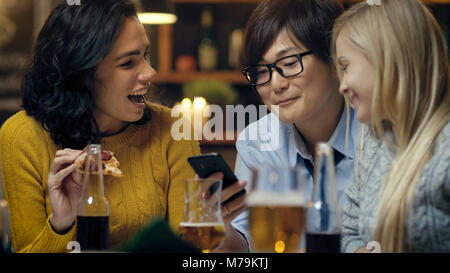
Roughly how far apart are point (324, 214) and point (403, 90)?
0.36 metres

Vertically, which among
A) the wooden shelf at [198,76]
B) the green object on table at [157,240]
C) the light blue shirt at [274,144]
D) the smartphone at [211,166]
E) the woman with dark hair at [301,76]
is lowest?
the green object on table at [157,240]

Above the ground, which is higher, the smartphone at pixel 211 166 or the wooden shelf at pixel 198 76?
the wooden shelf at pixel 198 76

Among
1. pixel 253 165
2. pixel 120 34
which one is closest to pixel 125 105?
pixel 120 34

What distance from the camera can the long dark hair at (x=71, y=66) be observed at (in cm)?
154

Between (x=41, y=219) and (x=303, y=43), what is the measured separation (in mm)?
873

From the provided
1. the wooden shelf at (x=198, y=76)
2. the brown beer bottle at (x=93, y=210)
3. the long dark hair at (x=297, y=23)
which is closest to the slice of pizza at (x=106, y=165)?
the brown beer bottle at (x=93, y=210)

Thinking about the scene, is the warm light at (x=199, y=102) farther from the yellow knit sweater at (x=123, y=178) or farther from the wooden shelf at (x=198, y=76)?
the yellow knit sweater at (x=123, y=178)

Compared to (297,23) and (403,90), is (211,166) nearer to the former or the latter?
(403,90)

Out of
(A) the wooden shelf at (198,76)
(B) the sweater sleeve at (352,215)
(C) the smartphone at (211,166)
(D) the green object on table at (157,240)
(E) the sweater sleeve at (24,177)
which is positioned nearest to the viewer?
(D) the green object on table at (157,240)

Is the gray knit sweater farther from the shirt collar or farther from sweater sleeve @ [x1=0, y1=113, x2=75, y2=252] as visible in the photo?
sweater sleeve @ [x1=0, y1=113, x2=75, y2=252]

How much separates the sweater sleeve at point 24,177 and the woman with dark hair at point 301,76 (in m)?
0.55

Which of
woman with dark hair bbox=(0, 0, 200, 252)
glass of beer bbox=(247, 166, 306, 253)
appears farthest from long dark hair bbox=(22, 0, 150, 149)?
A: glass of beer bbox=(247, 166, 306, 253)

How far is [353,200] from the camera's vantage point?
4.18ft
